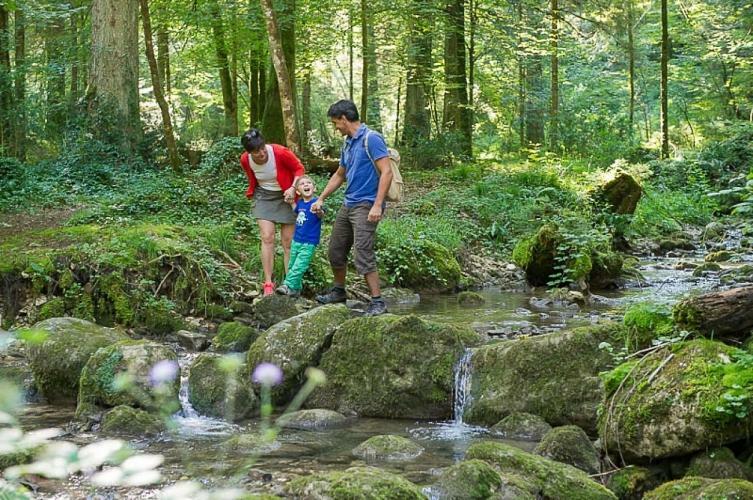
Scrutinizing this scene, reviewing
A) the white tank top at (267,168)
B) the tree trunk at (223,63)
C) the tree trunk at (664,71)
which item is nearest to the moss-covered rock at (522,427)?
the white tank top at (267,168)

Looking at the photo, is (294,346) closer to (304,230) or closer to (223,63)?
(304,230)

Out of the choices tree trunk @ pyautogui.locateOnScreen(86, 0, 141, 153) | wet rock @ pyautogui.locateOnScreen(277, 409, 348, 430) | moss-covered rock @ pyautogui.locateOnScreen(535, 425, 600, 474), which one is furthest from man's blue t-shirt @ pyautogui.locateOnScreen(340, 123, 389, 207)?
tree trunk @ pyautogui.locateOnScreen(86, 0, 141, 153)

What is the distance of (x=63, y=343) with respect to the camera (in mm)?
7129

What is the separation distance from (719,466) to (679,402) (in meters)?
0.40

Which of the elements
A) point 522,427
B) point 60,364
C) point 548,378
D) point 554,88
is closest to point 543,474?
point 522,427

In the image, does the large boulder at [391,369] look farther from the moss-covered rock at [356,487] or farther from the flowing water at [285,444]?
the moss-covered rock at [356,487]

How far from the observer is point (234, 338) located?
8125mm

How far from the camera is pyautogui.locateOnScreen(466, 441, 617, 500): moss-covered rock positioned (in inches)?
173

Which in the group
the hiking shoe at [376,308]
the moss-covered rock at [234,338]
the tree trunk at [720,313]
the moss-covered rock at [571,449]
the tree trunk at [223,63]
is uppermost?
the tree trunk at [223,63]

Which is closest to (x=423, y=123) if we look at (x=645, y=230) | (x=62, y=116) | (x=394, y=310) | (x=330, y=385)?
(x=645, y=230)

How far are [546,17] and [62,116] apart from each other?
47.5 feet

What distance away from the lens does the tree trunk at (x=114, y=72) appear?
672 inches

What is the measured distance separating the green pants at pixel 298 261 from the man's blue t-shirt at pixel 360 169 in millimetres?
910

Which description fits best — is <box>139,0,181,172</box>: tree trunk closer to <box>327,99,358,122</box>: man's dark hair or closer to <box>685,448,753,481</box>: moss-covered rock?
<box>327,99,358,122</box>: man's dark hair
